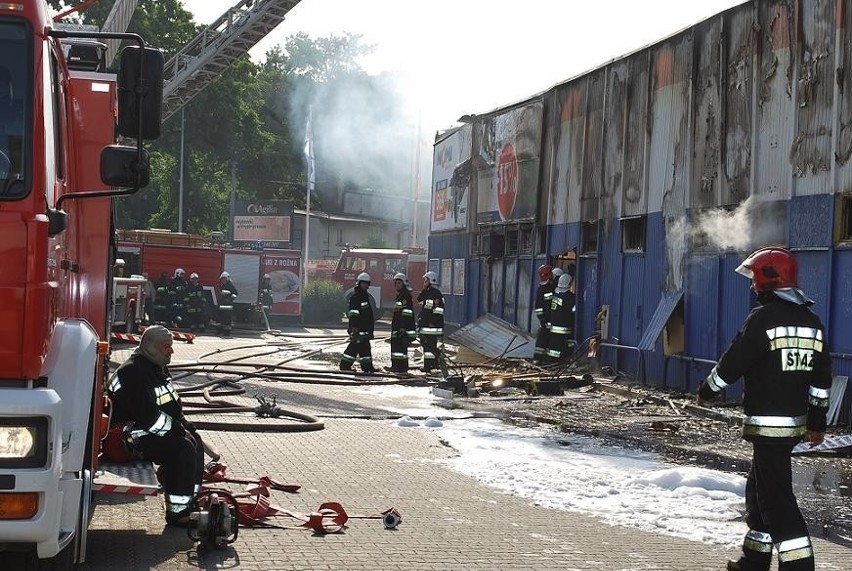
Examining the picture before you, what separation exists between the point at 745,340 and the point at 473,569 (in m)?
1.98

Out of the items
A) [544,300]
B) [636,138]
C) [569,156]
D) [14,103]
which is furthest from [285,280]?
[14,103]

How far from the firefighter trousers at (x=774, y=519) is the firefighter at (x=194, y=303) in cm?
2872

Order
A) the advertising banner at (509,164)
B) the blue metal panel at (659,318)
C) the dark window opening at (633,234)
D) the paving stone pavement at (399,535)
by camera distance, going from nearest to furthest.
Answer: the paving stone pavement at (399,535) → the blue metal panel at (659,318) → the dark window opening at (633,234) → the advertising banner at (509,164)

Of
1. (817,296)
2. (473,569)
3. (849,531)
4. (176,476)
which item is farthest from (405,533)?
(817,296)

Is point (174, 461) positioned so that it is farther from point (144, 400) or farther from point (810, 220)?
point (810, 220)

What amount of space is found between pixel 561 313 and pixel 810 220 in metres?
6.35

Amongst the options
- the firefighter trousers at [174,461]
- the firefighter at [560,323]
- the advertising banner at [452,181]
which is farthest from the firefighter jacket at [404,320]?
the firefighter trousers at [174,461]

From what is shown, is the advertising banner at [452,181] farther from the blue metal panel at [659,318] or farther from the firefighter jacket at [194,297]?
the blue metal panel at [659,318]

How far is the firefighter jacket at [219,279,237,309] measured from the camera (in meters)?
34.2

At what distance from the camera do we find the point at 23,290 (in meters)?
5.05

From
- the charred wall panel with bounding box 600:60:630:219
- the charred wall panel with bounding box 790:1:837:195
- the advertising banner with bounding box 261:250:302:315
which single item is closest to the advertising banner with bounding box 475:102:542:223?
the charred wall panel with bounding box 600:60:630:219

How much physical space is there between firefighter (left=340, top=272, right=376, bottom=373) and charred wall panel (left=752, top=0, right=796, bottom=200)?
716cm

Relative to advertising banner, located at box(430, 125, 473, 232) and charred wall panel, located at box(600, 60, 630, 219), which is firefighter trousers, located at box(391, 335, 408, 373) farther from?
advertising banner, located at box(430, 125, 473, 232)

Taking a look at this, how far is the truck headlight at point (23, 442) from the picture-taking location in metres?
4.86
